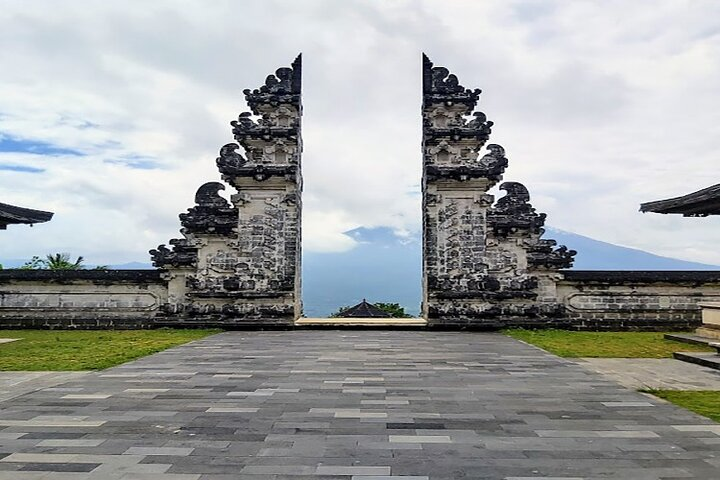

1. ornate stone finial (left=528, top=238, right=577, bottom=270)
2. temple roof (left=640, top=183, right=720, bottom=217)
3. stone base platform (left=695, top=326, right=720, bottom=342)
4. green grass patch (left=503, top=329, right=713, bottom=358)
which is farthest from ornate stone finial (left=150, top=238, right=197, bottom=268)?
stone base platform (left=695, top=326, right=720, bottom=342)

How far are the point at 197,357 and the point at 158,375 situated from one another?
244 cm

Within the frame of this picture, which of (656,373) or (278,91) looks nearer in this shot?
(656,373)

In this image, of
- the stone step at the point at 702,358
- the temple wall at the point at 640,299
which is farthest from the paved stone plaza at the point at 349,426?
the temple wall at the point at 640,299

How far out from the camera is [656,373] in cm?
1033

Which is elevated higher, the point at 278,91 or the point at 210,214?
the point at 278,91

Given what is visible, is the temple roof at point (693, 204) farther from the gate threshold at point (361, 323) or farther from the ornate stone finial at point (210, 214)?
the ornate stone finial at point (210, 214)

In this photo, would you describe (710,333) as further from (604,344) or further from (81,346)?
(81,346)

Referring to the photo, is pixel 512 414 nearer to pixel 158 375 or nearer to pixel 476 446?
pixel 476 446

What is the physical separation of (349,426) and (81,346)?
1029 centimetres

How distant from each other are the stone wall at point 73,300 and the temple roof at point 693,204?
49.5ft

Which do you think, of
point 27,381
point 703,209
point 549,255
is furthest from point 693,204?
point 27,381

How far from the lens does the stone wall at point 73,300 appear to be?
19406mm

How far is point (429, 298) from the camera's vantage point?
19531 millimetres

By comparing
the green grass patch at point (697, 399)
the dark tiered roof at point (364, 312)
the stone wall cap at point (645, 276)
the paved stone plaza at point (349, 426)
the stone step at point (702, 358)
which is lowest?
the paved stone plaza at point (349, 426)
